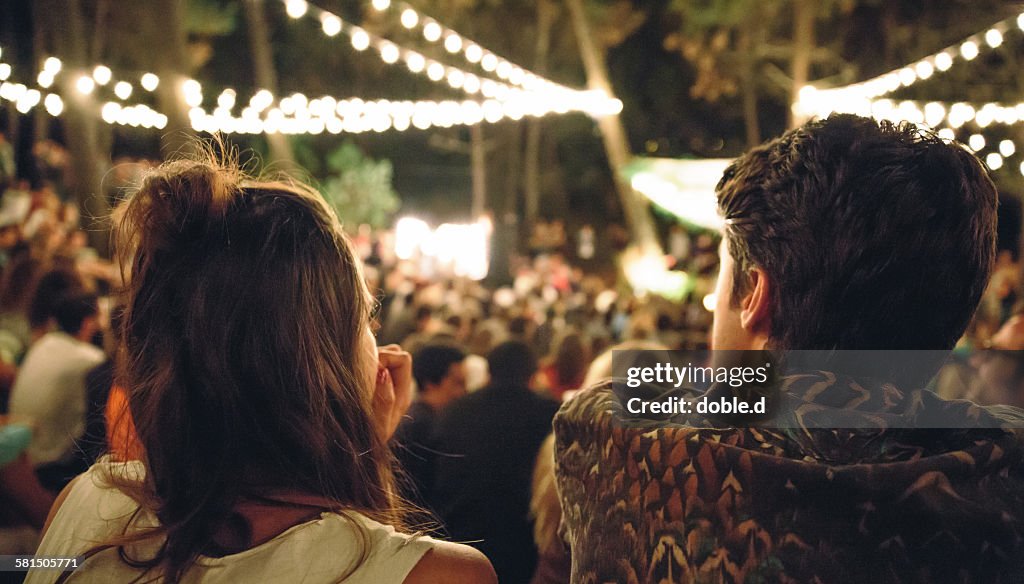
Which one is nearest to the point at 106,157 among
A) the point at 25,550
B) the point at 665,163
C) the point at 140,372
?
the point at 665,163

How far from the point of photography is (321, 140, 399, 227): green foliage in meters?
21.5

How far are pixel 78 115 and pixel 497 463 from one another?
751 cm

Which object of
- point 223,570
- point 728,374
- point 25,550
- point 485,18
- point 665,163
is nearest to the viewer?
point 223,570

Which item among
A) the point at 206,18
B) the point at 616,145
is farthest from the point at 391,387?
the point at 206,18

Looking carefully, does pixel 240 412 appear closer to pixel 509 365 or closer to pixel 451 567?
pixel 451 567

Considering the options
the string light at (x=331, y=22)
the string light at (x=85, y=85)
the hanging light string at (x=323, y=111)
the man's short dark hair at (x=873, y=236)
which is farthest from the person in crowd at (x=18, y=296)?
the hanging light string at (x=323, y=111)

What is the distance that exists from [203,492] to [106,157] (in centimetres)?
1127

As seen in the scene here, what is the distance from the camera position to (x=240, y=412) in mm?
1048

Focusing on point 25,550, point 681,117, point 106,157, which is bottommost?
point 25,550

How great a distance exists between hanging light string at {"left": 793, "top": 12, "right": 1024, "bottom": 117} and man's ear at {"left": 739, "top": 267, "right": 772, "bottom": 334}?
26.8 feet

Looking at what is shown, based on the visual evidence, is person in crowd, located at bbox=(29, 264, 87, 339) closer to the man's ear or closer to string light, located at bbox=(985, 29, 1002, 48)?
the man's ear

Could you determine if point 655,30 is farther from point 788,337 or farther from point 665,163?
point 788,337

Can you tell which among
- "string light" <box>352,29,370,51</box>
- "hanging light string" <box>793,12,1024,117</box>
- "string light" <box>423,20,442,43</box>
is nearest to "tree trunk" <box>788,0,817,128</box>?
"hanging light string" <box>793,12,1024,117</box>

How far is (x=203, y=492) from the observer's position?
3.38 feet
